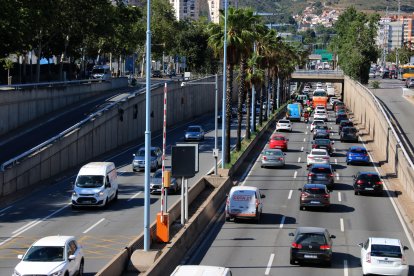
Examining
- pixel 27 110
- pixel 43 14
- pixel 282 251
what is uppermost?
pixel 43 14

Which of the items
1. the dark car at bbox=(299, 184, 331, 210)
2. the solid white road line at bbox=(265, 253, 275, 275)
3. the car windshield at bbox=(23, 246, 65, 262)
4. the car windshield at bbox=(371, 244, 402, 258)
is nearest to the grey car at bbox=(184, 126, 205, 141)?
the dark car at bbox=(299, 184, 331, 210)

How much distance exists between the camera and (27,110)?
6181 cm

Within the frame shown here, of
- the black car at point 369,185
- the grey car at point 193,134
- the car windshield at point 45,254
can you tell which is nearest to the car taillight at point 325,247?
the car windshield at point 45,254

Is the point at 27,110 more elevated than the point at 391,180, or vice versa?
the point at 27,110

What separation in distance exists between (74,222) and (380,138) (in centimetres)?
3986

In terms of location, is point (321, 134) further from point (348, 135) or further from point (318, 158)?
point (318, 158)

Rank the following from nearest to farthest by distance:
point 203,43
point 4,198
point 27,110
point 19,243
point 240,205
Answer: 1. point 19,243
2. point 240,205
3. point 4,198
4. point 27,110
5. point 203,43

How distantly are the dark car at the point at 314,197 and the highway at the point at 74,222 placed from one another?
701cm

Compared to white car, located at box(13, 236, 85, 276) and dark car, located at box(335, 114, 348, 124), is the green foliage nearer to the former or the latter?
dark car, located at box(335, 114, 348, 124)

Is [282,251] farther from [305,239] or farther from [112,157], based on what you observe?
[112,157]

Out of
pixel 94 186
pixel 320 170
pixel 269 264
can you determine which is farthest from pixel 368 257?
pixel 320 170

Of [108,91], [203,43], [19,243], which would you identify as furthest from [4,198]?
[203,43]

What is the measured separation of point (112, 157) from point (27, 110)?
746 centimetres

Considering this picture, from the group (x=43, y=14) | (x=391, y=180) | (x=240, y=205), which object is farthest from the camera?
(x=43, y=14)
